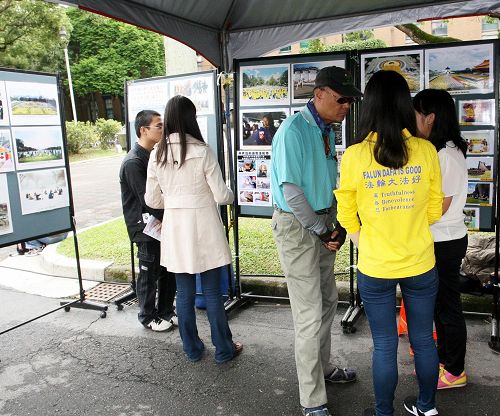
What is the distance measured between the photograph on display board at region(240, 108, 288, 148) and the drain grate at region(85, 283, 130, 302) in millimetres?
2212

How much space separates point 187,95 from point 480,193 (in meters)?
2.60

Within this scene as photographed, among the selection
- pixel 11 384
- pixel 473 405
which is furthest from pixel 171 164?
pixel 473 405

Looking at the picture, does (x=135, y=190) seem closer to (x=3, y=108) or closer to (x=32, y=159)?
(x=32, y=159)

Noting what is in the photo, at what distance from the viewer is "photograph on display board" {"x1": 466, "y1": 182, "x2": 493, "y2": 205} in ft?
11.8

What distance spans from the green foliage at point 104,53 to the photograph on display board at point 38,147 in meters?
33.2

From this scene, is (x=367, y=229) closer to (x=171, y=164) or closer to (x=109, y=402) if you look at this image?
(x=171, y=164)

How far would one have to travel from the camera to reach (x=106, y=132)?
28.1 m

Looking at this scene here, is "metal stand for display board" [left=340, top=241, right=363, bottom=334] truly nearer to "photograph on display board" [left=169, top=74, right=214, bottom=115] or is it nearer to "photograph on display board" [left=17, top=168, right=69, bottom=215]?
"photograph on display board" [left=169, top=74, right=214, bottom=115]

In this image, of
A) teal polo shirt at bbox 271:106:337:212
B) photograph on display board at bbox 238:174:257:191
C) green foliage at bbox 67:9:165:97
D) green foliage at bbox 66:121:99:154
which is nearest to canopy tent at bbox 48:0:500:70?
photograph on display board at bbox 238:174:257:191

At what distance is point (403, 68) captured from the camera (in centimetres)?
365

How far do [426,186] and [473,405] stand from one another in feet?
4.99

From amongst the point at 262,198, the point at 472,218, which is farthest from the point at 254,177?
the point at 472,218

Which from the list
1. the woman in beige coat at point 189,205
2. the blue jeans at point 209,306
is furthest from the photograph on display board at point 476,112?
the blue jeans at point 209,306

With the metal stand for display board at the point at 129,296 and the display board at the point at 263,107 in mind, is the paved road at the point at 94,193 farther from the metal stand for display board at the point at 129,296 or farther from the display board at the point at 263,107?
the display board at the point at 263,107
